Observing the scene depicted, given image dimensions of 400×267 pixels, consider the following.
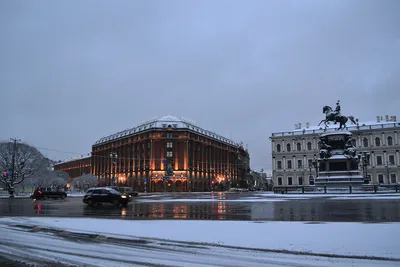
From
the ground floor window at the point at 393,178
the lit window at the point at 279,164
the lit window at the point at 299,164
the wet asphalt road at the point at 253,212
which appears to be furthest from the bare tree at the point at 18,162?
the ground floor window at the point at 393,178

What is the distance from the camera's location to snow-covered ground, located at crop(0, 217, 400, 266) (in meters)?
8.42

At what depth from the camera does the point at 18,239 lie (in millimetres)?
11992

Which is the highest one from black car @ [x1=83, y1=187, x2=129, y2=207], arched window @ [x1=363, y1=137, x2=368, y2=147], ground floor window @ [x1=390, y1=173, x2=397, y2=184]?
arched window @ [x1=363, y1=137, x2=368, y2=147]

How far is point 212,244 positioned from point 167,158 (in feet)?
346

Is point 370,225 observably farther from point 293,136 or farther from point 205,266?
point 293,136

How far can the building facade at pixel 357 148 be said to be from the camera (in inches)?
4043

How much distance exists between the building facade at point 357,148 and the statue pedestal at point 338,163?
166ft

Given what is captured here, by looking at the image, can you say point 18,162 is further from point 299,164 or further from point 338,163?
point 299,164

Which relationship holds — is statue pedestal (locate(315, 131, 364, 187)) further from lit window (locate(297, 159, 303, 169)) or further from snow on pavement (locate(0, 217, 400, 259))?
lit window (locate(297, 159, 303, 169))

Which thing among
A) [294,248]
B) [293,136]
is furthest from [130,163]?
[294,248]

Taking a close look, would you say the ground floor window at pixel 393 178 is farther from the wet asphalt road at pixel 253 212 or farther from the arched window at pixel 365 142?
the wet asphalt road at pixel 253 212

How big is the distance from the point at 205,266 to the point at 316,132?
362 ft

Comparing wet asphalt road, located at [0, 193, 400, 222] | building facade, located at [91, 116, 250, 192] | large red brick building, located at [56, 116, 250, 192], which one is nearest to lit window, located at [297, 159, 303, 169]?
large red brick building, located at [56, 116, 250, 192]

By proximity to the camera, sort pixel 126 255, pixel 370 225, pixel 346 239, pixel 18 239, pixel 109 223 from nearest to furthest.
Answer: pixel 126 255
pixel 346 239
pixel 18 239
pixel 370 225
pixel 109 223
